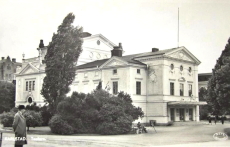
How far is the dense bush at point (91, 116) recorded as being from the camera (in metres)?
21.2

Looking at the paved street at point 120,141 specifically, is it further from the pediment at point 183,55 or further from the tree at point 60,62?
the pediment at point 183,55

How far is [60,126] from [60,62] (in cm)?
433

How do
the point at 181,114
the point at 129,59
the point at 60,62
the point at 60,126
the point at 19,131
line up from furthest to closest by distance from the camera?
the point at 181,114
the point at 129,59
the point at 60,62
the point at 60,126
the point at 19,131

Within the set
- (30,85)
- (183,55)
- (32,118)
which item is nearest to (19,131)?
(32,118)

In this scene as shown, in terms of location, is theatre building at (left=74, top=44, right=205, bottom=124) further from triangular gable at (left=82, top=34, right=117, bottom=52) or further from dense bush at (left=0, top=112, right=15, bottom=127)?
dense bush at (left=0, top=112, right=15, bottom=127)

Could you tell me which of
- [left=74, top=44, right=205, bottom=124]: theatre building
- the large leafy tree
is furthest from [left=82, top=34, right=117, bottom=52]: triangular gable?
the large leafy tree

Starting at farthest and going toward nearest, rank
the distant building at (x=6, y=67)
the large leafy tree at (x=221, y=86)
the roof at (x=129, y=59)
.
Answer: the roof at (x=129, y=59) < the large leafy tree at (x=221, y=86) < the distant building at (x=6, y=67)

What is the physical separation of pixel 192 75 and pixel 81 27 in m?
16.0

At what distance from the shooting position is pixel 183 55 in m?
33.8

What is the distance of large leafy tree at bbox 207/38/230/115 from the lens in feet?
64.7

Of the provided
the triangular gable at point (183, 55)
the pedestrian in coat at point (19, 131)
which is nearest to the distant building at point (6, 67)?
the pedestrian in coat at point (19, 131)

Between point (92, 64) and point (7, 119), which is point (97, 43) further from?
point (7, 119)

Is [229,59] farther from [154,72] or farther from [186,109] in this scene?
[186,109]

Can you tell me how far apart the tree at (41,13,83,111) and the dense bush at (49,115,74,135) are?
1.62 metres
